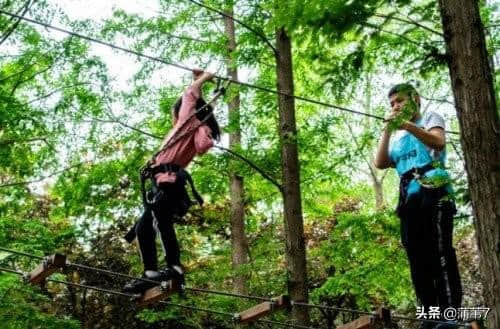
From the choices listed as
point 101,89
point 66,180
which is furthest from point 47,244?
point 101,89

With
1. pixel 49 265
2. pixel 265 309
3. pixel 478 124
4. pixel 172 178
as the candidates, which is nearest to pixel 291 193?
pixel 265 309

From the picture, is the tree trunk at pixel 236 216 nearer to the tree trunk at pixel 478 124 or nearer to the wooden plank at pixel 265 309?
the wooden plank at pixel 265 309

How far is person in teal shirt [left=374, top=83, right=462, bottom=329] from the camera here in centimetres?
417

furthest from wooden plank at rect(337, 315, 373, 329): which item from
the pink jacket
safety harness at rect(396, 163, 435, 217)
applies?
the pink jacket

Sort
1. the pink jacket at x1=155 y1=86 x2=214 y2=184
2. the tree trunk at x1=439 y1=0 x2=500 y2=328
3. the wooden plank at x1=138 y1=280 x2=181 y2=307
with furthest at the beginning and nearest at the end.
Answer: the pink jacket at x1=155 y1=86 x2=214 y2=184, the wooden plank at x1=138 y1=280 x2=181 y2=307, the tree trunk at x1=439 y1=0 x2=500 y2=328

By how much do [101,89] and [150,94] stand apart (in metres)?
0.78

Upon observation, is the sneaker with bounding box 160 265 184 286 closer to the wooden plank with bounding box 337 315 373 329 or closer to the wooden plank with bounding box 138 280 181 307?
the wooden plank with bounding box 138 280 181 307

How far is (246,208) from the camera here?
38.9 feet

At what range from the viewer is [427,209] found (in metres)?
4.29

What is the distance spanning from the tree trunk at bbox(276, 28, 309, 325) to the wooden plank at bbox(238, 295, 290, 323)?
1.38 metres

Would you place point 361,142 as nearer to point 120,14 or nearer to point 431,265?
point 431,265

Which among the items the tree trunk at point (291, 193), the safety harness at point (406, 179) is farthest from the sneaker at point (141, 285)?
the tree trunk at point (291, 193)

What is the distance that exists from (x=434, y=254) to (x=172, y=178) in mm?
1756

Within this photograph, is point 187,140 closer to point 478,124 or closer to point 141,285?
point 141,285
